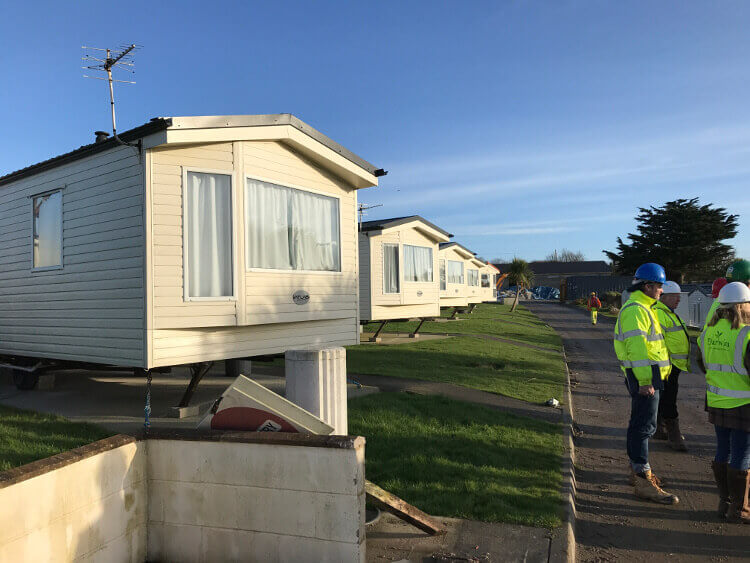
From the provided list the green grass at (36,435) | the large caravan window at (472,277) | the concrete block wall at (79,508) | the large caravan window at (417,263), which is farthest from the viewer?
the large caravan window at (472,277)

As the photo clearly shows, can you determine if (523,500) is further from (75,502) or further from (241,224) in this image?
(241,224)

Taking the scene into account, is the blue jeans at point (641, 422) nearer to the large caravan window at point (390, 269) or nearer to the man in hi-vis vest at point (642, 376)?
the man in hi-vis vest at point (642, 376)

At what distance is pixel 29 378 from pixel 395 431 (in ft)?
20.4

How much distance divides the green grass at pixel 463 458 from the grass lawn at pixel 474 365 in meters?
2.27

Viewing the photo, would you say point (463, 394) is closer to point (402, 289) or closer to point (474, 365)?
point (474, 365)

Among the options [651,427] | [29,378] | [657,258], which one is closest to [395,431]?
[651,427]

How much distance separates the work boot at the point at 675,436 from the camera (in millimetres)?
6559

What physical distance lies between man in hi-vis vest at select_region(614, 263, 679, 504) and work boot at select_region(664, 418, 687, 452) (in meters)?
1.64

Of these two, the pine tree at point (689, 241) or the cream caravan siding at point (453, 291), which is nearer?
the cream caravan siding at point (453, 291)

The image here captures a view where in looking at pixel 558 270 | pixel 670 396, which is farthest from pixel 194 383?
pixel 558 270

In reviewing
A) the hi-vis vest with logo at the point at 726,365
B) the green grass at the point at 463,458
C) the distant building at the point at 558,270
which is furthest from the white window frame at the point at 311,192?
the distant building at the point at 558,270

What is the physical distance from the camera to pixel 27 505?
3102 mm

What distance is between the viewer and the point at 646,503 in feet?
16.4

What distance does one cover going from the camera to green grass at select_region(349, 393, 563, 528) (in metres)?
4.54
